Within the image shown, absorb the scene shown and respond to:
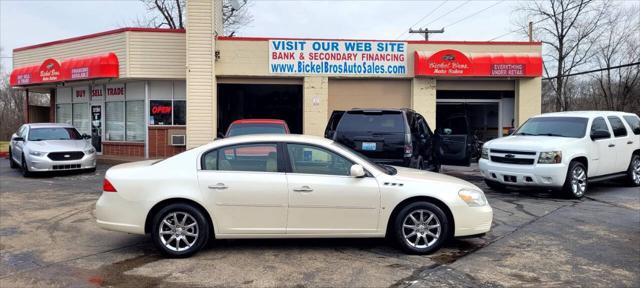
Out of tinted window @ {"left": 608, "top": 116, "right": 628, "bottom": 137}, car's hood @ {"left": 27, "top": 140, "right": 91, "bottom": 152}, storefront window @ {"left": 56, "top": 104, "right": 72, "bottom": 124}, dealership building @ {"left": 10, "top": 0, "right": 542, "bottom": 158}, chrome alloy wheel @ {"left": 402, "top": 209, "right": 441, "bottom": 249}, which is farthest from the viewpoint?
storefront window @ {"left": 56, "top": 104, "right": 72, "bottom": 124}

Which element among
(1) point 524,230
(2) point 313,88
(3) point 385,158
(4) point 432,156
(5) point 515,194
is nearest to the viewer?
(1) point 524,230

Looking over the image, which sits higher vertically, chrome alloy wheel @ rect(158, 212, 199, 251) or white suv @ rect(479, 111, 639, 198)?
white suv @ rect(479, 111, 639, 198)

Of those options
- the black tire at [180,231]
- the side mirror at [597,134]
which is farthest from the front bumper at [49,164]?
the side mirror at [597,134]

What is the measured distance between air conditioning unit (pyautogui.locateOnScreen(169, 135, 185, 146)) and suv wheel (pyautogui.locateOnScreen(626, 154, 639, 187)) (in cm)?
1403

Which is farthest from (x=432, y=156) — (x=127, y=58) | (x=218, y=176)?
(x=127, y=58)

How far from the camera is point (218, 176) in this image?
588 centimetres

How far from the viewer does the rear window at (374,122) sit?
9.77 meters

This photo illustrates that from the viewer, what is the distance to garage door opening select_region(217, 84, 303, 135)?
71.1 ft

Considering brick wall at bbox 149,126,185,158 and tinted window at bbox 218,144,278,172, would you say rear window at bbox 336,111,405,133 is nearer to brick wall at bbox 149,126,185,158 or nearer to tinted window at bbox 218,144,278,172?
tinted window at bbox 218,144,278,172

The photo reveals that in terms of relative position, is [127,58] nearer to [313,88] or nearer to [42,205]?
[313,88]

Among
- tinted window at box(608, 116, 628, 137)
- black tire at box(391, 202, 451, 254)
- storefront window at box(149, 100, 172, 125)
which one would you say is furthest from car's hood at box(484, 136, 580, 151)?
storefront window at box(149, 100, 172, 125)

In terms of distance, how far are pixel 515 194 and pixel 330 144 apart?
610cm

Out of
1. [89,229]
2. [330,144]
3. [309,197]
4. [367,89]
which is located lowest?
[89,229]

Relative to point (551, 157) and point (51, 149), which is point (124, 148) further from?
point (551, 157)
